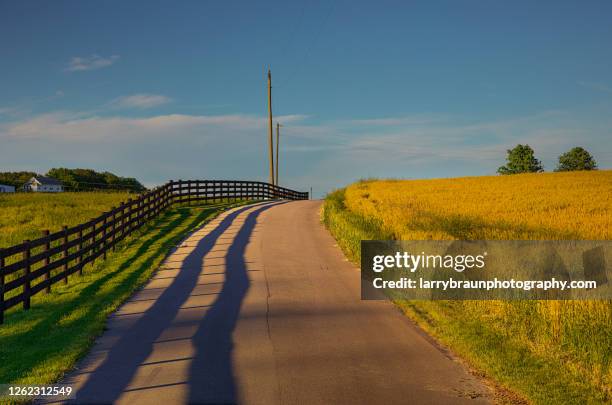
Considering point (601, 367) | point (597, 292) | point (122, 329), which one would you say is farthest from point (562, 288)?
point (122, 329)

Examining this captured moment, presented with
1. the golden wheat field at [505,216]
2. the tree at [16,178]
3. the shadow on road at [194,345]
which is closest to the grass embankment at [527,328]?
the golden wheat field at [505,216]

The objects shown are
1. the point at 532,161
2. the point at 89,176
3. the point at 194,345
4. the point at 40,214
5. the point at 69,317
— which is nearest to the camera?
the point at 194,345

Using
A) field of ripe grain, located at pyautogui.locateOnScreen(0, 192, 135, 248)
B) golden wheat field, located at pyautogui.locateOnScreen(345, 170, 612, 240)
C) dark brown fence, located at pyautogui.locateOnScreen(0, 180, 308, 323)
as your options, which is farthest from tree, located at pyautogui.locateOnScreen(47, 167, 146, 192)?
golden wheat field, located at pyautogui.locateOnScreen(345, 170, 612, 240)

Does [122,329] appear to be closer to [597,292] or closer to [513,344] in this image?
[513,344]

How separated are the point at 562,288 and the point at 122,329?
8703 mm

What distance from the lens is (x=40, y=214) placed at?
34.4 metres

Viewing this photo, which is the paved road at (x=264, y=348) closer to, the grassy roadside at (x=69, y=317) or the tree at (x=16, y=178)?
the grassy roadside at (x=69, y=317)

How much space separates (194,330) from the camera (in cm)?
1090

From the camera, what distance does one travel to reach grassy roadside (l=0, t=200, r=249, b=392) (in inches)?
361

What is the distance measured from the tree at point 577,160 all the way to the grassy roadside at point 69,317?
10286 centimetres

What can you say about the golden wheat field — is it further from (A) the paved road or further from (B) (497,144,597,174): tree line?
(B) (497,144,597,174): tree line

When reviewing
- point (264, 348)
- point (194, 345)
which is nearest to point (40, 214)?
point (194, 345)

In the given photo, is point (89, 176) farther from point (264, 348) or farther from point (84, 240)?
point (264, 348)

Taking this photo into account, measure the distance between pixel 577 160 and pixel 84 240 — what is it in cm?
10838
